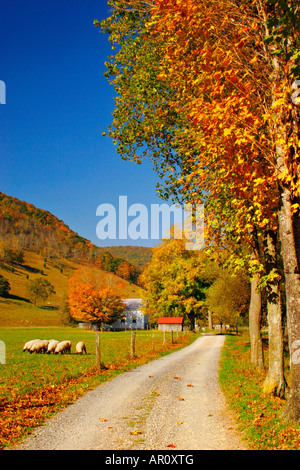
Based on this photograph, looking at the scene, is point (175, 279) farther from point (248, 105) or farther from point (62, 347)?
point (248, 105)

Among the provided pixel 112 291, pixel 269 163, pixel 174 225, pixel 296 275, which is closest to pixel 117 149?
pixel 269 163

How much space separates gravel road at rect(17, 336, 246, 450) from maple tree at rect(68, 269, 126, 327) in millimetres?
59635

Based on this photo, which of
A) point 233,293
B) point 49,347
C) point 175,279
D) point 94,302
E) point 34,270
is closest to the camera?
point 49,347

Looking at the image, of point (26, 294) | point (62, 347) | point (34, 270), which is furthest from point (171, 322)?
point (34, 270)

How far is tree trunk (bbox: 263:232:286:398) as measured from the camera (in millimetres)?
11625

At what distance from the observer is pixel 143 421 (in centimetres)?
814

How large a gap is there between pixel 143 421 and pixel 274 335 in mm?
6264

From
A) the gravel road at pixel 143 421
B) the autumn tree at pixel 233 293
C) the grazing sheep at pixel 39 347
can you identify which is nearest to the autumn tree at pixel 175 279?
the autumn tree at pixel 233 293

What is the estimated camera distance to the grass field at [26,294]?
8975cm

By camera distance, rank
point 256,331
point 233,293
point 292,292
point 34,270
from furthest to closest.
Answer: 1. point 34,270
2. point 233,293
3. point 256,331
4. point 292,292

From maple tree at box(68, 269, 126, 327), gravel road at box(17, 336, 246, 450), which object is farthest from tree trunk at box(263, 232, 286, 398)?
maple tree at box(68, 269, 126, 327)
